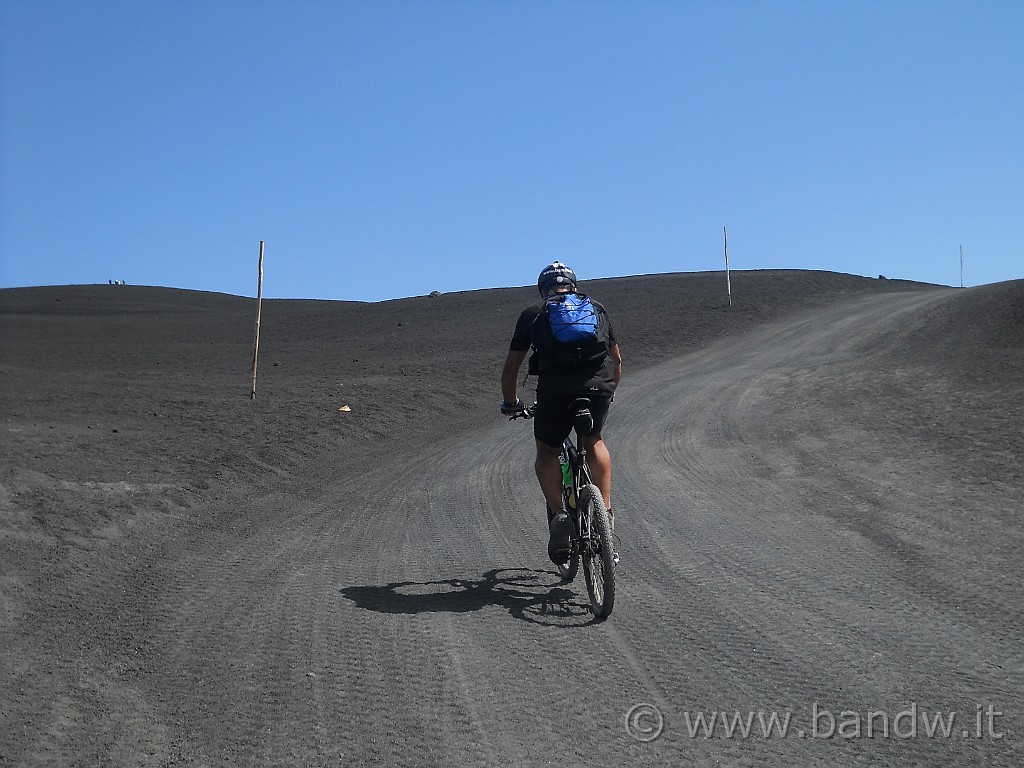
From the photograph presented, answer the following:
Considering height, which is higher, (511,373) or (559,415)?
(511,373)

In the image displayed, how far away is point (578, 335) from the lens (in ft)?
17.1

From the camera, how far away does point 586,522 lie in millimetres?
5305

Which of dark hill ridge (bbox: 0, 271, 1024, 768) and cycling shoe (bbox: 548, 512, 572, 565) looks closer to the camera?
dark hill ridge (bbox: 0, 271, 1024, 768)

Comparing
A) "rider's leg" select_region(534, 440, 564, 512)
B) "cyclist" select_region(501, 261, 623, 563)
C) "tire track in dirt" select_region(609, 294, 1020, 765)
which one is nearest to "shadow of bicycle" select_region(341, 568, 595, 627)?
"cyclist" select_region(501, 261, 623, 563)

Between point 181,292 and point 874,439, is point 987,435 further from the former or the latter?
point 181,292

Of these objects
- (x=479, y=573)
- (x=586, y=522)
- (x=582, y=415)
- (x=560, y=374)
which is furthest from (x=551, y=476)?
(x=479, y=573)

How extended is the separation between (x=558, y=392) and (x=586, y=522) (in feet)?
2.56

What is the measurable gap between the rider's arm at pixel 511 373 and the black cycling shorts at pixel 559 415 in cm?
34

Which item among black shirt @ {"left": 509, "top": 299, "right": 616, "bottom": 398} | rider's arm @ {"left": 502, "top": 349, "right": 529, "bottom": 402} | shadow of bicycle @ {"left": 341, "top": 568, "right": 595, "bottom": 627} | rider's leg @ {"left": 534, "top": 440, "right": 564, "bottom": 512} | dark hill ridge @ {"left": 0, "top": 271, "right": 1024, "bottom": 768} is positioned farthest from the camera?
rider's leg @ {"left": 534, "top": 440, "right": 564, "bottom": 512}

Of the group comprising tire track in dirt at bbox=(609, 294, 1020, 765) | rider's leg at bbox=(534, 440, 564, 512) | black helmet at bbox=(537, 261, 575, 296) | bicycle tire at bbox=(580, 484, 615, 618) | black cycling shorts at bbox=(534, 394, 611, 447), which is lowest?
tire track in dirt at bbox=(609, 294, 1020, 765)

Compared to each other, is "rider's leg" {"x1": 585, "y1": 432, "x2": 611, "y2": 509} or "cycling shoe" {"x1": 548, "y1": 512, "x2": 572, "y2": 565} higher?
"rider's leg" {"x1": 585, "y1": 432, "x2": 611, "y2": 509}

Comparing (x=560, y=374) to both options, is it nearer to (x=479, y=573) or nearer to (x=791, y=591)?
(x=479, y=573)

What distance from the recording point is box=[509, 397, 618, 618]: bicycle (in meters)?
4.95

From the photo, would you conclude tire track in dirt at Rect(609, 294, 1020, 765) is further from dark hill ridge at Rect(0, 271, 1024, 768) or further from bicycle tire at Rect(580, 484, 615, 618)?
bicycle tire at Rect(580, 484, 615, 618)
